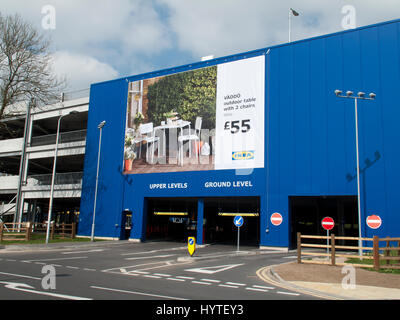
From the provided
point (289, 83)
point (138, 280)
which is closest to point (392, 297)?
point (138, 280)

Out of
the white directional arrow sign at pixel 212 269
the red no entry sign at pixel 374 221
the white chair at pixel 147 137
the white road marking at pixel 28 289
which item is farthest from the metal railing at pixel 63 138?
the white road marking at pixel 28 289

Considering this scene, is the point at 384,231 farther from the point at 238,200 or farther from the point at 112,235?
the point at 112,235

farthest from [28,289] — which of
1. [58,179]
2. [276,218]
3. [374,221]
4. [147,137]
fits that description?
[58,179]

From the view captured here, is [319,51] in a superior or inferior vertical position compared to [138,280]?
superior

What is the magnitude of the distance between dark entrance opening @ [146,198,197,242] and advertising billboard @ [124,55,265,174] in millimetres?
4331

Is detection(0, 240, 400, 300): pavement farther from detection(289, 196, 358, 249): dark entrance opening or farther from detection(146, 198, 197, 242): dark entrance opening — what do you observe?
detection(146, 198, 197, 242): dark entrance opening

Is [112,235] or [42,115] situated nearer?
[112,235]

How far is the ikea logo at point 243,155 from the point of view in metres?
28.7

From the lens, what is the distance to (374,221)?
23.6 metres

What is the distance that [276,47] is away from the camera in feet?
96.8

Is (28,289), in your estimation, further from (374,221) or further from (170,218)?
(170,218)

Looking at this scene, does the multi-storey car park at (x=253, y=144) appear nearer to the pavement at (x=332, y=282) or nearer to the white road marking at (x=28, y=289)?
the pavement at (x=332, y=282)
